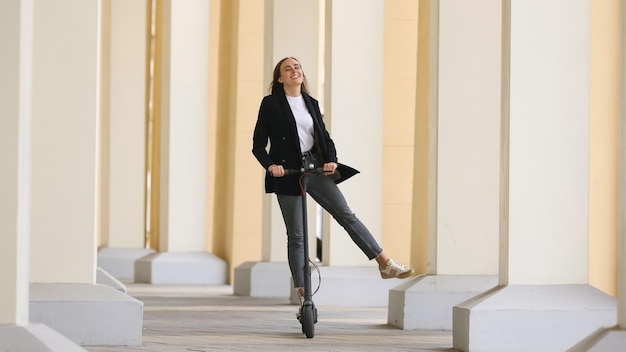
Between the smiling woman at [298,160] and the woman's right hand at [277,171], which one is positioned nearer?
the woman's right hand at [277,171]

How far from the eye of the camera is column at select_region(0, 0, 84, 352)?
18.5 ft

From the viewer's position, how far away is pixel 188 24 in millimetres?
18609

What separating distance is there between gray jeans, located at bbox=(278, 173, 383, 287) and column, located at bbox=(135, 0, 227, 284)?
935 cm

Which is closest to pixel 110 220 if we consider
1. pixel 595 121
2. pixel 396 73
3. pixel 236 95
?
pixel 236 95

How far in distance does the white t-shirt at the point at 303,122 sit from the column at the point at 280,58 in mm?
4721

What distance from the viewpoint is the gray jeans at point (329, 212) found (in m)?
8.98

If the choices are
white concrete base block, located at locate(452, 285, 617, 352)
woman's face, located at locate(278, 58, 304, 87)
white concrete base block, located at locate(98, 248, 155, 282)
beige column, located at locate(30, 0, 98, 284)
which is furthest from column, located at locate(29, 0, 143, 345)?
white concrete base block, located at locate(98, 248, 155, 282)

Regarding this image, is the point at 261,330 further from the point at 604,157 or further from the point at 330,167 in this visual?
the point at 604,157

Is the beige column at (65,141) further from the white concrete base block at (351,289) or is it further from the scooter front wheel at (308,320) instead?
the white concrete base block at (351,289)

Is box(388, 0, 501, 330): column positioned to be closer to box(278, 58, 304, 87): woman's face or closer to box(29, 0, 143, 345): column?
box(278, 58, 304, 87): woman's face

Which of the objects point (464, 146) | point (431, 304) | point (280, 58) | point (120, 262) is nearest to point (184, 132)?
point (120, 262)

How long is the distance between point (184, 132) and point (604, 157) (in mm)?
8613

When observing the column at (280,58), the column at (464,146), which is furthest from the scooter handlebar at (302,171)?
the column at (280,58)

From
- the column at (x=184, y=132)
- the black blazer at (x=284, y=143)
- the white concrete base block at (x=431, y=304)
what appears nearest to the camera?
the black blazer at (x=284, y=143)
